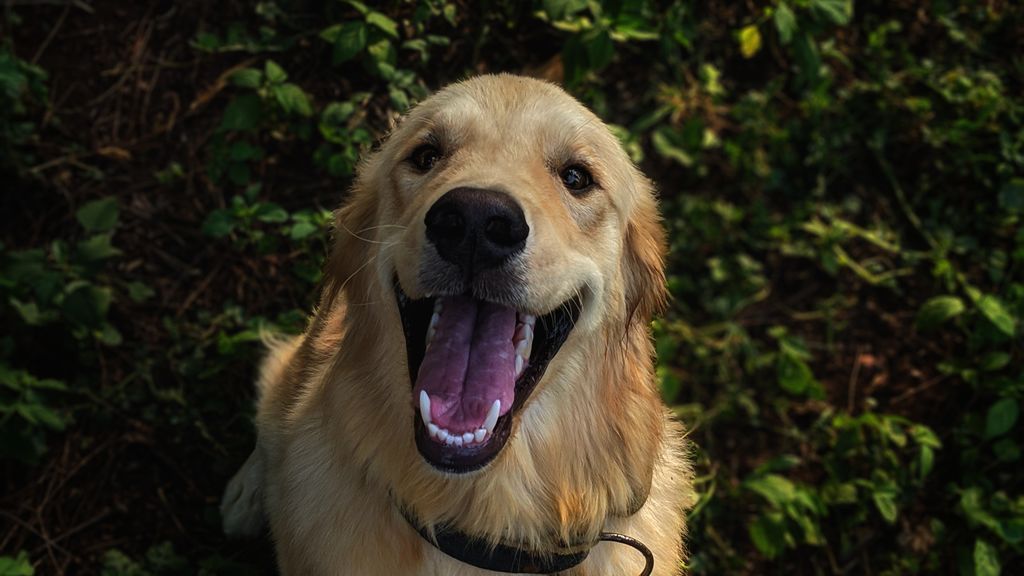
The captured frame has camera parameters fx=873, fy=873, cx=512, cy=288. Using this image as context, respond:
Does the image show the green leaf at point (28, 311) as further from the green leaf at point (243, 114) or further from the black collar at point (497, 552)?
the black collar at point (497, 552)

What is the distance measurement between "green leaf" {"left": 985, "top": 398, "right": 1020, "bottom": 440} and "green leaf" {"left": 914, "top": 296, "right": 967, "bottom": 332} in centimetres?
43

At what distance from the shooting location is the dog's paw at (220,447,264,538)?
3.19 m

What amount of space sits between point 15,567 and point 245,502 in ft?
2.46

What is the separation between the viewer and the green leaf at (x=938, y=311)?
3.85m

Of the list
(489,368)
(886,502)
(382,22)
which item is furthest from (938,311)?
(382,22)

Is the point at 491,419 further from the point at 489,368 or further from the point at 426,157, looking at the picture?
the point at 426,157

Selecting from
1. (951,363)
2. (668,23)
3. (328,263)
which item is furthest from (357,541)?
(951,363)

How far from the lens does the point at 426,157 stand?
2506 mm

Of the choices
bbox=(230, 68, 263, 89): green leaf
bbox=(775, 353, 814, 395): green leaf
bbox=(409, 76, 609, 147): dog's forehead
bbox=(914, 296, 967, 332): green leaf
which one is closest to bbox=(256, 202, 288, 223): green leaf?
bbox=(230, 68, 263, 89): green leaf

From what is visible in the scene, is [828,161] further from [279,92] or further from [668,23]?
[279,92]

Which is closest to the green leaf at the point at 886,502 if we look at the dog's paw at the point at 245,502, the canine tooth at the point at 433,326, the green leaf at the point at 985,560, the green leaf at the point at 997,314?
the green leaf at the point at 985,560

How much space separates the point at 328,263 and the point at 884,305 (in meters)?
2.86

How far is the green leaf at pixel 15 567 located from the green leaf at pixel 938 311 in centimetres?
369

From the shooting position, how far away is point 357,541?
7.93ft
